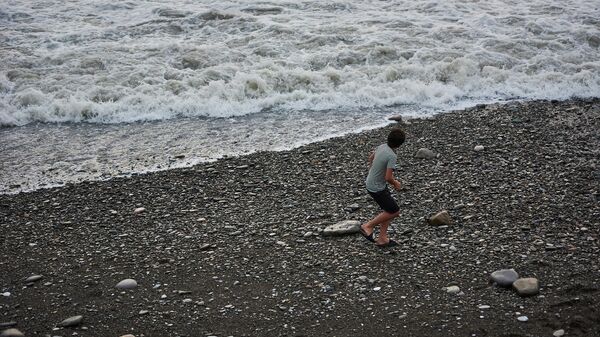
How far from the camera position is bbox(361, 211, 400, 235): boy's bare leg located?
6766 mm

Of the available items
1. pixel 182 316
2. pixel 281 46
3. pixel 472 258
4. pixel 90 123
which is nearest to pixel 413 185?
pixel 472 258

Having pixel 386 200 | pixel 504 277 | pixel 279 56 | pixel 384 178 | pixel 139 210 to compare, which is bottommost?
pixel 139 210

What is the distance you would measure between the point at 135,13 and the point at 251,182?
41.0 feet

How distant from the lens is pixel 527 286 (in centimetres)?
589

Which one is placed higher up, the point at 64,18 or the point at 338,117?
the point at 64,18

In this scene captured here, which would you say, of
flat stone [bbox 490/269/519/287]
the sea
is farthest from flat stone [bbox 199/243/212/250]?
flat stone [bbox 490/269/519/287]

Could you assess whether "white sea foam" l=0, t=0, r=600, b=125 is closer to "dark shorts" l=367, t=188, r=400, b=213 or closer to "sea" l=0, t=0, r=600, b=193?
"sea" l=0, t=0, r=600, b=193

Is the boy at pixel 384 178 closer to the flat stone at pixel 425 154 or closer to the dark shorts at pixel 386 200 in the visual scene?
the dark shorts at pixel 386 200

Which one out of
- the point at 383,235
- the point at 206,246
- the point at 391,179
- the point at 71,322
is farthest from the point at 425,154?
the point at 71,322

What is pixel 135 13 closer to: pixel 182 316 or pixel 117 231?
pixel 117 231

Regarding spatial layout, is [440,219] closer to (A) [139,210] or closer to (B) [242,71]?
(A) [139,210]

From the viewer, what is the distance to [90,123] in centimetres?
1284

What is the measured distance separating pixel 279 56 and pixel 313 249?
9.83m

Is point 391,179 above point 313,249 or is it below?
above
